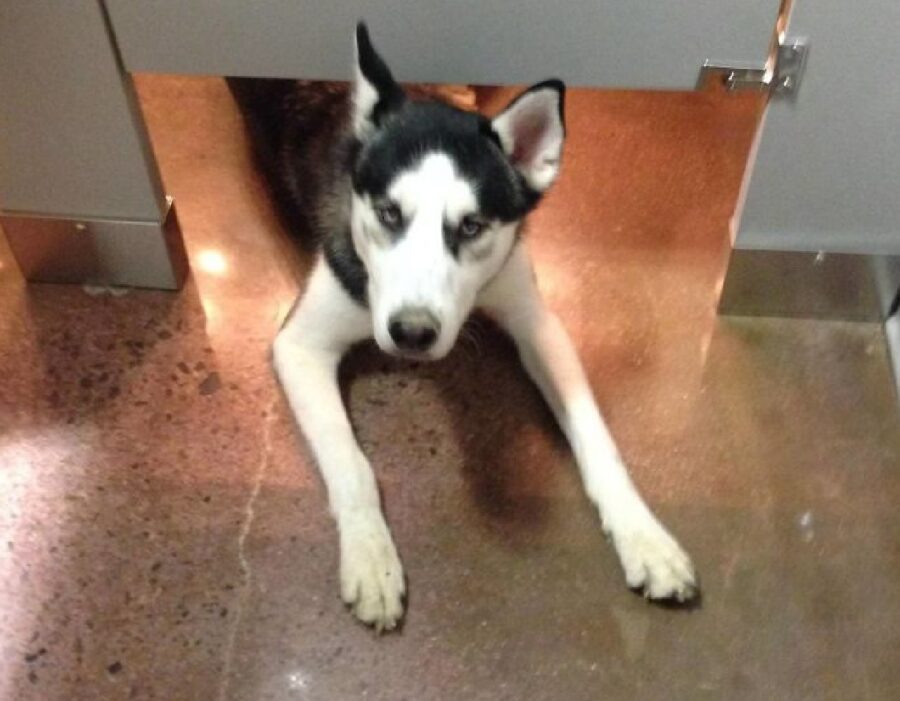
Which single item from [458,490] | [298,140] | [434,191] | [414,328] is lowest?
[458,490]

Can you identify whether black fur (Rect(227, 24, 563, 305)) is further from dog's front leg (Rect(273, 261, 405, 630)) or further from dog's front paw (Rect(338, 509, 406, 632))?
dog's front paw (Rect(338, 509, 406, 632))

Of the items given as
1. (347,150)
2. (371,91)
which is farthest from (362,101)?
(347,150)

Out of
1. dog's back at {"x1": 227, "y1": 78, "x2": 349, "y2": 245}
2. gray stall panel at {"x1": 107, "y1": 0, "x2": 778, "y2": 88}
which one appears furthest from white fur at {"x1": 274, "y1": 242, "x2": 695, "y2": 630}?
gray stall panel at {"x1": 107, "y1": 0, "x2": 778, "y2": 88}

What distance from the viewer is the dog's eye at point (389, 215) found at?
1.55 m

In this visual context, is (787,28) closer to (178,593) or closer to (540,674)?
(540,674)

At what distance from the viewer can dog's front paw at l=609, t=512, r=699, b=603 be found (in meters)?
1.67

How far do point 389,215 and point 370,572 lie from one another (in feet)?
1.76

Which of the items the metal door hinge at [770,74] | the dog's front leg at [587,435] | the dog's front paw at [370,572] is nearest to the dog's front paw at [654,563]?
the dog's front leg at [587,435]

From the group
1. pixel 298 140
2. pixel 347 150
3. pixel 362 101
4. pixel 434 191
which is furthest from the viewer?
pixel 298 140

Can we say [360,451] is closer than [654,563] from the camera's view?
No

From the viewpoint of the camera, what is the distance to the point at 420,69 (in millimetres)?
1744

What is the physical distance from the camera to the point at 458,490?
1841mm

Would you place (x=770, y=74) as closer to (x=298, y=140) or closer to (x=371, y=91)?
(x=371, y=91)

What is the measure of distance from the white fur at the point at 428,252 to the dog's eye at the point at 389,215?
0.01 metres
